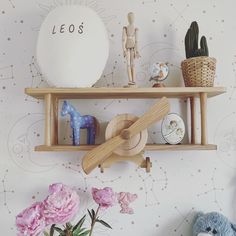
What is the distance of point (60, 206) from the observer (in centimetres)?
86

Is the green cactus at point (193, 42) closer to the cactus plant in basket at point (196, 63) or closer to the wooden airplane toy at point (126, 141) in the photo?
the cactus plant in basket at point (196, 63)

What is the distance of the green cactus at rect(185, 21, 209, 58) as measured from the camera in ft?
3.04

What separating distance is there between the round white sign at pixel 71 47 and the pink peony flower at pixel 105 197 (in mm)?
300

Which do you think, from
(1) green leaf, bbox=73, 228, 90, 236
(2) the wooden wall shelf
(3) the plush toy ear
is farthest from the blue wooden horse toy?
(3) the plush toy ear

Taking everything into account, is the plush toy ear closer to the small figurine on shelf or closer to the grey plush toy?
the grey plush toy

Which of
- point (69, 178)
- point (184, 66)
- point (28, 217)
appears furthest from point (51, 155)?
point (184, 66)

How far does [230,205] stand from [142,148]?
1.15 ft

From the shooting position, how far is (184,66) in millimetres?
937

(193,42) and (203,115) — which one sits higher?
(193,42)

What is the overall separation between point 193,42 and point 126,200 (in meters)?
0.49

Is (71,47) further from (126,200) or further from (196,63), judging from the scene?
(126,200)

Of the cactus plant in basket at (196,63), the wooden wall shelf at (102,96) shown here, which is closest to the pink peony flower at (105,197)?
the wooden wall shelf at (102,96)

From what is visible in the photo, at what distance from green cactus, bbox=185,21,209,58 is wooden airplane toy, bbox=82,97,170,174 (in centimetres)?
16

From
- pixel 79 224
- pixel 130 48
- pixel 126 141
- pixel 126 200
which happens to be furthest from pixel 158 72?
pixel 79 224
